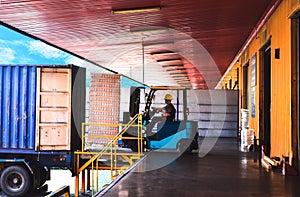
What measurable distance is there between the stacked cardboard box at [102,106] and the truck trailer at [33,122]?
2437 mm

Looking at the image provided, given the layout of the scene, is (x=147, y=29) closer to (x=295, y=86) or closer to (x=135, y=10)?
(x=135, y=10)

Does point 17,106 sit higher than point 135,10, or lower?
lower

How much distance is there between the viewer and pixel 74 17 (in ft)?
37.1

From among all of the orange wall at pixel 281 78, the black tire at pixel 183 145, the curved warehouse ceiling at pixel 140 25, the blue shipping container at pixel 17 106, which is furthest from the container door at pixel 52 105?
the orange wall at pixel 281 78

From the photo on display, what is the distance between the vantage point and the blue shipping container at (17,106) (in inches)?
471

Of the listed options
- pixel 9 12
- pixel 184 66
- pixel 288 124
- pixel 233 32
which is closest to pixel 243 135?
pixel 233 32

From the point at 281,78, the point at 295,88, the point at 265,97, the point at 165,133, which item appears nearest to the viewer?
the point at 295,88

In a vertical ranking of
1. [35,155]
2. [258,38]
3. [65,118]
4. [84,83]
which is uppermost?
[258,38]

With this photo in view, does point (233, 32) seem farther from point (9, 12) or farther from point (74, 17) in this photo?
point (9, 12)

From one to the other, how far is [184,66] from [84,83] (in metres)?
12.2

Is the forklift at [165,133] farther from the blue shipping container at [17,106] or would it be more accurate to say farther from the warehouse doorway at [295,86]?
the warehouse doorway at [295,86]

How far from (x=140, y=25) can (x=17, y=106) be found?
4461mm

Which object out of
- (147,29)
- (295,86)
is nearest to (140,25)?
(147,29)

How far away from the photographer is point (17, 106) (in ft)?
39.6
